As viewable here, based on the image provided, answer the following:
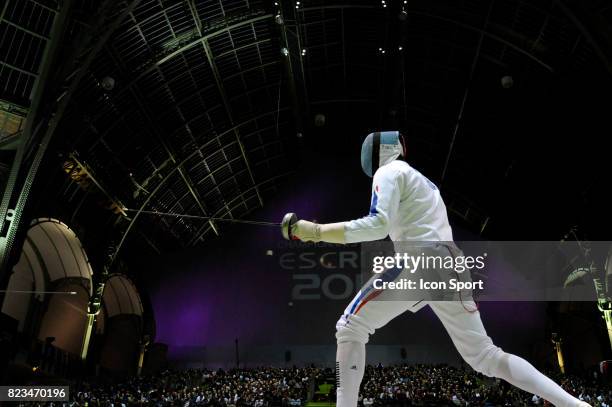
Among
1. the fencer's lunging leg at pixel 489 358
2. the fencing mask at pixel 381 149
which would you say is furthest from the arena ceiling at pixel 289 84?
the fencer's lunging leg at pixel 489 358

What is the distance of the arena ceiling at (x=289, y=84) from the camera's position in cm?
1617

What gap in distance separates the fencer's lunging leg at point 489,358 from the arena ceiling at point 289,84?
44.1 feet

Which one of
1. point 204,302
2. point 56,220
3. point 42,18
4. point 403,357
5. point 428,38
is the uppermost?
point 428,38

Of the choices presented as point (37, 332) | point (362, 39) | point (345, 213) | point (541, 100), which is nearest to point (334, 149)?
point (345, 213)

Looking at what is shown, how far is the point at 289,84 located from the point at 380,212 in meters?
21.0

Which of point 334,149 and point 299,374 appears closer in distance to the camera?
point 299,374

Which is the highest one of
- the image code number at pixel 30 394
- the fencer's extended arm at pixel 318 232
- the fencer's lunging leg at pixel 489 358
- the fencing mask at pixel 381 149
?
the fencing mask at pixel 381 149

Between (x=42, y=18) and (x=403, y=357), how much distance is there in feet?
64.9

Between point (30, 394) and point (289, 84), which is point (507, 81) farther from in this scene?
point (30, 394)

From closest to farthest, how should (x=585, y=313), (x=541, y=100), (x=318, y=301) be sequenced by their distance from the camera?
(x=541, y=100)
(x=318, y=301)
(x=585, y=313)

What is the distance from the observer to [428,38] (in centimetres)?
2003

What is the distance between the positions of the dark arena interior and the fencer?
11.1 metres

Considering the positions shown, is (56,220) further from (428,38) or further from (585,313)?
(585,313)

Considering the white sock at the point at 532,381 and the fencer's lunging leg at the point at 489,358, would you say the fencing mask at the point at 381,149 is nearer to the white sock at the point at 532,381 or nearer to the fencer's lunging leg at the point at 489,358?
the fencer's lunging leg at the point at 489,358
